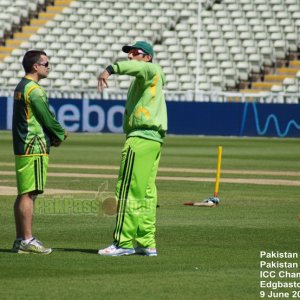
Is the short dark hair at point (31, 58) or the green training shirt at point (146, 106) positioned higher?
the short dark hair at point (31, 58)

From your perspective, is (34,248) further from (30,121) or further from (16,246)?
(30,121)

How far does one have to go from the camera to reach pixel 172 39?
52.8 m

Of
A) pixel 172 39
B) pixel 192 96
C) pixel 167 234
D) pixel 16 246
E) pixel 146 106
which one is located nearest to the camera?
pixel 146 106

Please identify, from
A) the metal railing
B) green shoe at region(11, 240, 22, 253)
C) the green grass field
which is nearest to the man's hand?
the green grass field

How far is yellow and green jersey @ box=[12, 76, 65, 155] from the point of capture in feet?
38.9

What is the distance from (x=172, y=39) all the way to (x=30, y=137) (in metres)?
41.3

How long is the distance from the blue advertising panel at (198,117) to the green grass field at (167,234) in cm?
1496

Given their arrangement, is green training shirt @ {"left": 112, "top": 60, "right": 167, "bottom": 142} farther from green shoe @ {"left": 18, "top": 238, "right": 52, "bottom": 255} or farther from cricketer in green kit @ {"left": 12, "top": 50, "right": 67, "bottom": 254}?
green shoe @ {"left": 18, "top": 238, "right": 52, "bottom": 255}

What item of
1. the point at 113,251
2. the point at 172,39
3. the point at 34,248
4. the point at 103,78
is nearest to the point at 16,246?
the point at 34,248

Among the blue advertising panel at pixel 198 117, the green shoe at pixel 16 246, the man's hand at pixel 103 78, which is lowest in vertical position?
the blue advertising panel at pixel 198 117

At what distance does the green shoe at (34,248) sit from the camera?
38.5 feet

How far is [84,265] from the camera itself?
10.9 meters

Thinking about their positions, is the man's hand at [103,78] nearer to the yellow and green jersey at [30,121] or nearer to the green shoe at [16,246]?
the yellow and green jersey at [30,121]

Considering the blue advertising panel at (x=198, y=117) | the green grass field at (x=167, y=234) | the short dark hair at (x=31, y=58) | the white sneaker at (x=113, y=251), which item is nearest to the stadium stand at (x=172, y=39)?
the blue advertising panel at (x=198, y=117)
